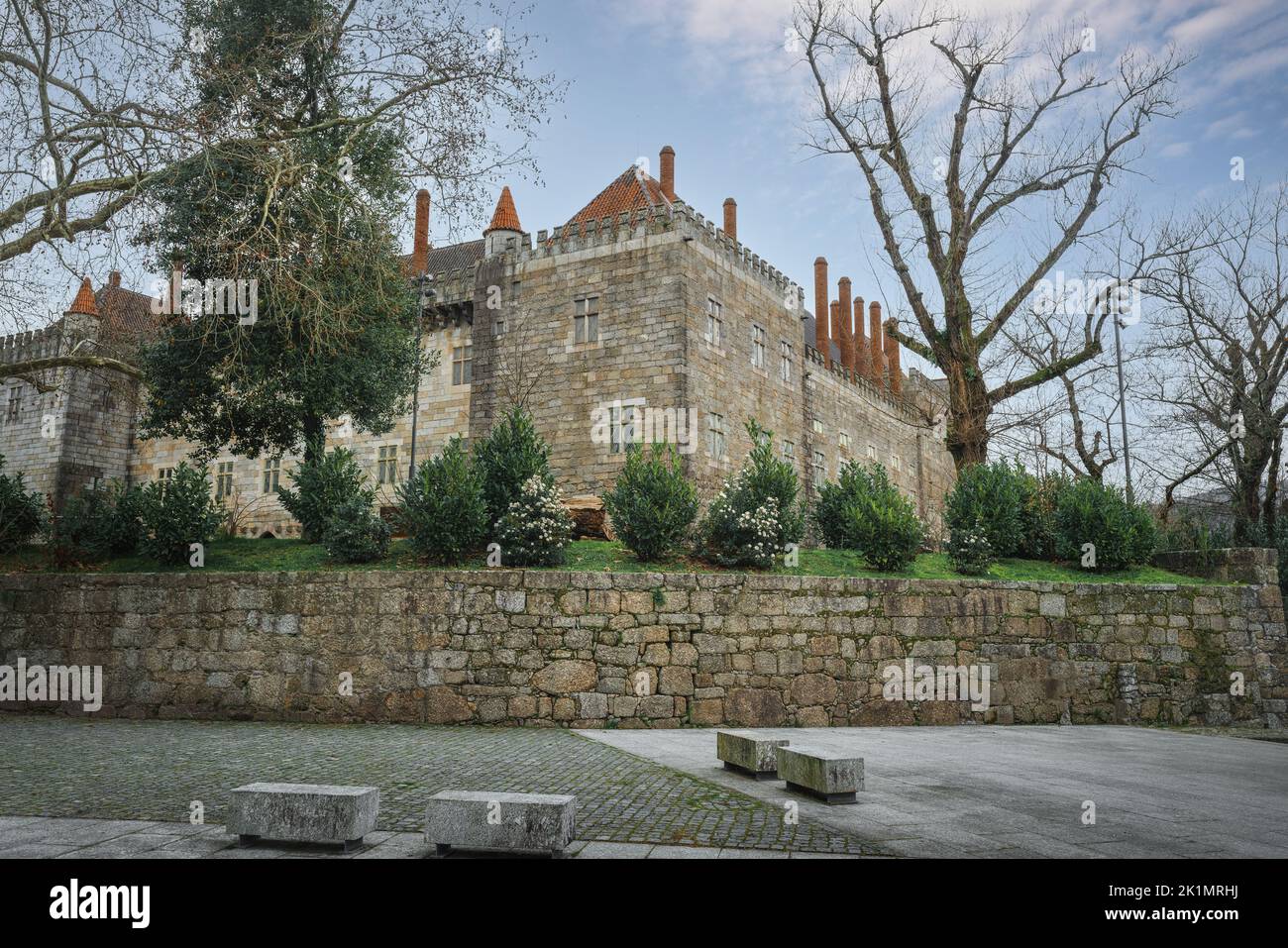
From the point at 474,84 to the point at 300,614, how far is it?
8.09 metres

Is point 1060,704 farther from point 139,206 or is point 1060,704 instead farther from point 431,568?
point 139,206

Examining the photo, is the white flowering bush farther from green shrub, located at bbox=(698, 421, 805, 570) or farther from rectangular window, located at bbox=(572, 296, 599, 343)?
rectangular window, located at bbox=(572, 296, 599, 343)

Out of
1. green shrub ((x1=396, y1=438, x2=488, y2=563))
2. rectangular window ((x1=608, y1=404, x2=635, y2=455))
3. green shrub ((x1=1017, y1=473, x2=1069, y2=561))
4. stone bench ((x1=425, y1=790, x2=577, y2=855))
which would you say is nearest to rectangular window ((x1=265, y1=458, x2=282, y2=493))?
rectangular window ((x1=608, y1=404, x2=635, y2=455))

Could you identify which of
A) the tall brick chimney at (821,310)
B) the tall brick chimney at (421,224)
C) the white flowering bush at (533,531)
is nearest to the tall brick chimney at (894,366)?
the tall brick chimney at (821,310)

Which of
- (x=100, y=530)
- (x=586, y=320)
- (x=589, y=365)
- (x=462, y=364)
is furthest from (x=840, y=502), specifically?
(x=462, y=364)

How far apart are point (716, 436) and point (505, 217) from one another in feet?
34.6

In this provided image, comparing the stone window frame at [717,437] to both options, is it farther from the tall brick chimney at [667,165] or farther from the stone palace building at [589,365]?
the tall brick chimney at [667,165]

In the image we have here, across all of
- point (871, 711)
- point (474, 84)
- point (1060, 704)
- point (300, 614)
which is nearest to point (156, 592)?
point (300, 614)

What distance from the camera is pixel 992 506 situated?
16.5 meters

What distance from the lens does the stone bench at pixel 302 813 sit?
189 inches

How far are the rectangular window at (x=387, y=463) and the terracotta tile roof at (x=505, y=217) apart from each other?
799cm

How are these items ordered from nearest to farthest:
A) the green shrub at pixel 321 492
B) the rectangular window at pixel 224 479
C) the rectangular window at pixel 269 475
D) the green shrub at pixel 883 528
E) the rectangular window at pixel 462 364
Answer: the green shrub at pixel 883 528 → the green shrub at pixel 321 492 → the rectangular window at pixel 462 364 → the rectangular window at pixel 269 475 → the rectangular window at pixel 224 479

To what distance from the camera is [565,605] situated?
12.3m

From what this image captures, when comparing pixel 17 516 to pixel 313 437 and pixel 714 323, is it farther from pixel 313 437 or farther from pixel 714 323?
pixel 714 323
